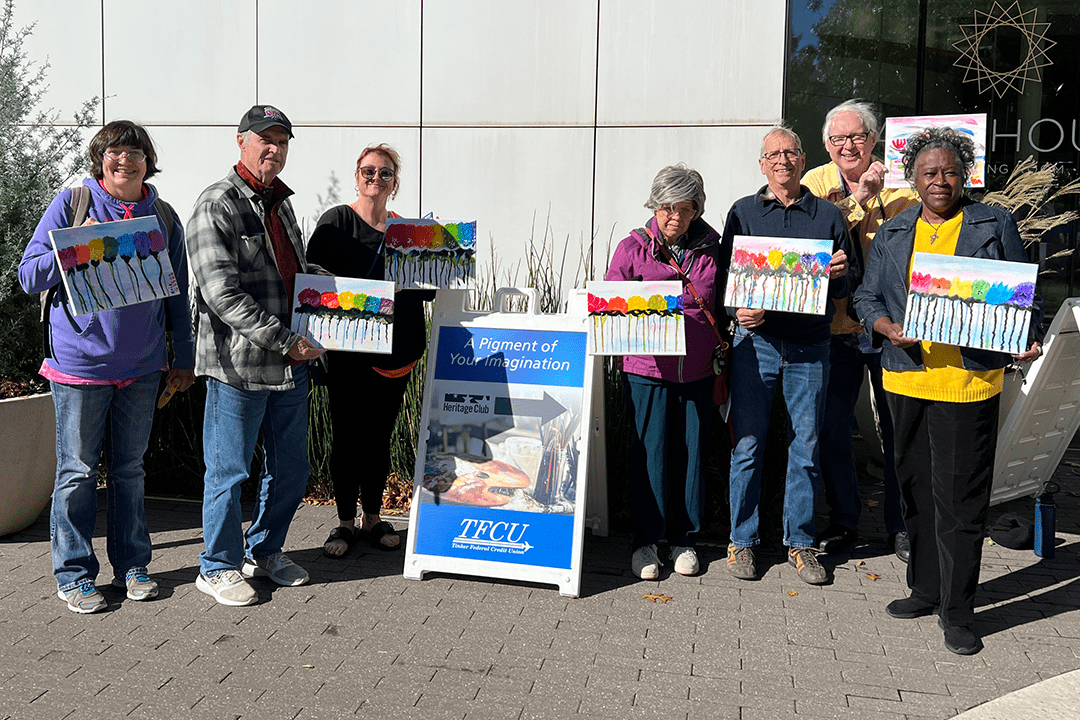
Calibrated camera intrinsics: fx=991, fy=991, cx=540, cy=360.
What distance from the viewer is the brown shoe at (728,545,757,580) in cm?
497

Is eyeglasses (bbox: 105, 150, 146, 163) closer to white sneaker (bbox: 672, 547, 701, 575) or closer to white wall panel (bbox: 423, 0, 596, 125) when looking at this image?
white sneaker (bbox: 672, 547, 701, 575)

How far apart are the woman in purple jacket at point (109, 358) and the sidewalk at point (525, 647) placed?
259 mm

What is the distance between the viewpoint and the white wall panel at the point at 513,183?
27.2 feet

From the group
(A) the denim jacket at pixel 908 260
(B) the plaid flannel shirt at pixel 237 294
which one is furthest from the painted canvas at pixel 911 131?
(B) the plaid flannel shirt at pixel 237 294

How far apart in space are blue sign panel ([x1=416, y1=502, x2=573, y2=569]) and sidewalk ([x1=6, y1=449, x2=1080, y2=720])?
160mm

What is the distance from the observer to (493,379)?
5.04 m

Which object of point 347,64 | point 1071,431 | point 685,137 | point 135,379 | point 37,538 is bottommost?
point 37,538

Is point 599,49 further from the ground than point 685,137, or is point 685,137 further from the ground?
point 599,49

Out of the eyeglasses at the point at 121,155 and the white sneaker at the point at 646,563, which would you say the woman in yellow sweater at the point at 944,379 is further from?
the eyeglasses at the point at 121,155

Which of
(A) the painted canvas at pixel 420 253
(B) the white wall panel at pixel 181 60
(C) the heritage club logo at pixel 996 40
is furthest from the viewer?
(B) the white wall panel at pixel 181 60

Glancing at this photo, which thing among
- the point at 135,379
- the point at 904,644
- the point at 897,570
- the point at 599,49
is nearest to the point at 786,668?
the point at 904,644

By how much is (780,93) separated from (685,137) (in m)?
0.81

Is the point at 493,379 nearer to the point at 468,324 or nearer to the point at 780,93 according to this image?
the point at 468,324

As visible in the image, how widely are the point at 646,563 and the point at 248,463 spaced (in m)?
2.01
